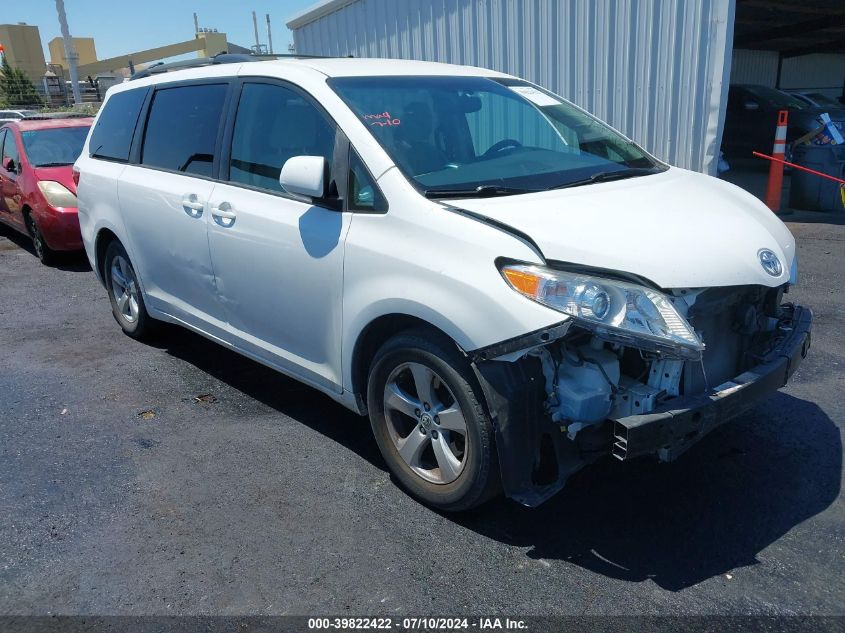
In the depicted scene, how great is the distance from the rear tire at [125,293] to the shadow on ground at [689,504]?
6.69ft

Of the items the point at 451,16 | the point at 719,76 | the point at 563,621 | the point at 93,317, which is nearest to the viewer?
the point at 563,621

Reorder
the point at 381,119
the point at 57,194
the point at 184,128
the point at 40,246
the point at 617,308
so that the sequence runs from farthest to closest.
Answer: the point at 40,246 < the point at 57,194 < the point at 184,128 < the point at 381,119 < the point at 617,308

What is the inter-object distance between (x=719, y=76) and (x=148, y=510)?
7.54 metres

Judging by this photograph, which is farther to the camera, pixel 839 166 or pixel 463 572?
pixel 839 166

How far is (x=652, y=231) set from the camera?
2844 millimetres

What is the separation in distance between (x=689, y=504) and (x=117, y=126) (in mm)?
4572

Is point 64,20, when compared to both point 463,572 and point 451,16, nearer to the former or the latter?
point 451,16

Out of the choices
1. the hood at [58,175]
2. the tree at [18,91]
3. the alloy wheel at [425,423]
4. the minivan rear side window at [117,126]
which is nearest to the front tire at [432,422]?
the alloy wheel at [425,423]

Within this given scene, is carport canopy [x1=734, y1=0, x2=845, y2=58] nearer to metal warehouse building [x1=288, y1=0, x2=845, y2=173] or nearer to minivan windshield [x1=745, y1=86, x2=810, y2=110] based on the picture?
minivan windshield [x1=745, y1=86, x2=810, y2=110]

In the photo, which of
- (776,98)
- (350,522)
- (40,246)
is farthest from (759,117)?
(350,522)

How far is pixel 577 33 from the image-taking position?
9289mm

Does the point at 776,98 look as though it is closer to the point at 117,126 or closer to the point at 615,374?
the point at 117,126

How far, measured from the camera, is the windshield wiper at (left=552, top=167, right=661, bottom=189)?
133 inches

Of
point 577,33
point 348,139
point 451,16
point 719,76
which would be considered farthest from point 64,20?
point 348,139
